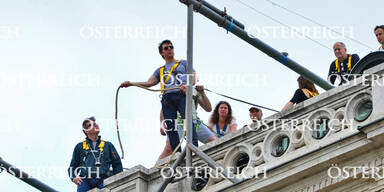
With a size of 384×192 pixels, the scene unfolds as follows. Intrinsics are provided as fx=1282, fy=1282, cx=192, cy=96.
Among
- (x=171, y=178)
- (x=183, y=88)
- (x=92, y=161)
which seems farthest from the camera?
Answer: (x=92, y=161)

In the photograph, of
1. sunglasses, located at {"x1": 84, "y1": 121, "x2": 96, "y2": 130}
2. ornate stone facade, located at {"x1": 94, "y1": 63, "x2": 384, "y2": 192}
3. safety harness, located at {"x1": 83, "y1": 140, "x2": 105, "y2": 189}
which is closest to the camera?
ornate stone facade, located at {"x1": 94, "y1": 63, "x2": 384, "y2": 192}

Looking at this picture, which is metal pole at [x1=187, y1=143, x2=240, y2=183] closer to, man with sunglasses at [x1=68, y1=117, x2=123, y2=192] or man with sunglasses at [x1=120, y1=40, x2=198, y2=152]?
man with sunglasses at [x1=120, y1=40, x2=198, y2=152]

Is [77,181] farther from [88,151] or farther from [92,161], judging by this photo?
[88,151]

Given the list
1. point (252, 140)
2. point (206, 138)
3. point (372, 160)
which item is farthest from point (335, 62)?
point (372, 160)

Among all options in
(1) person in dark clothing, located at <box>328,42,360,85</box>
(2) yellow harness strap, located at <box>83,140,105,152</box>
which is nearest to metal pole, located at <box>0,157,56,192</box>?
(2) yellow harness strap, located at <box>83,140,105,152</box>

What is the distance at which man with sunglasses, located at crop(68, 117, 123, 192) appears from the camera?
1957cm

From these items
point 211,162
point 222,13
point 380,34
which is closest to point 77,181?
Answer: point 211,162

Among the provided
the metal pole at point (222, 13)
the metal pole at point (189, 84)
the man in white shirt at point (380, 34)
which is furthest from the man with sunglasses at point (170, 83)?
the man in white shirt at point (380, 34)

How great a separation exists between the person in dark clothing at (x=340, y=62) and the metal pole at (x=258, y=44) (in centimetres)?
18

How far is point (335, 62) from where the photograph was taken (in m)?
20.5

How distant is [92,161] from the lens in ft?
65.6

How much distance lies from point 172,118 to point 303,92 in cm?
207

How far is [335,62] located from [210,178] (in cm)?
420

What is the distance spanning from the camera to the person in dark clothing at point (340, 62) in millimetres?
20239
